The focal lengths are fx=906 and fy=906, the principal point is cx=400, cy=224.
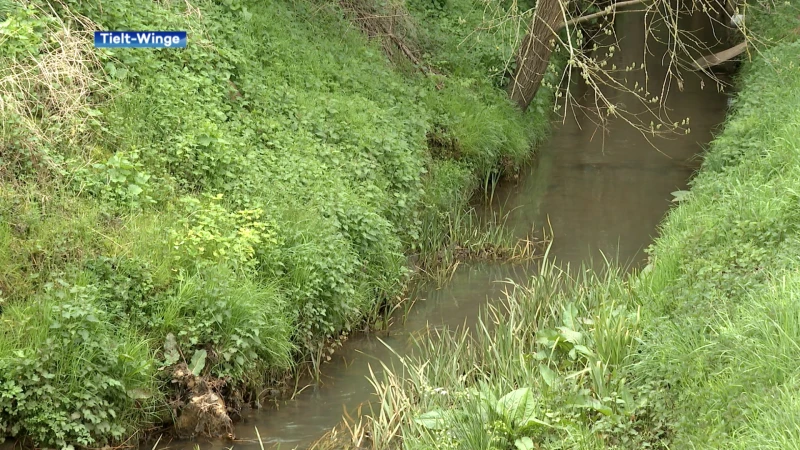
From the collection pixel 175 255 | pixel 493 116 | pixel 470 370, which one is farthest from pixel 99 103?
pixel 493 116

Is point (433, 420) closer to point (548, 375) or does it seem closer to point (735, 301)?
point (548, 375)

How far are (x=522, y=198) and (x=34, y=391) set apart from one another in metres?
8.41

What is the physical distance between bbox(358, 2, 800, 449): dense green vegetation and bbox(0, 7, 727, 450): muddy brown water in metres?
0.48

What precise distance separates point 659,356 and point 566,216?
260 inches

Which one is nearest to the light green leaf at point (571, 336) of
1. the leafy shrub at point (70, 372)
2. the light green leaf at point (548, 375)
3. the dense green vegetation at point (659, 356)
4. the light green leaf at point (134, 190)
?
the dense green vegetation at point (659, 356)

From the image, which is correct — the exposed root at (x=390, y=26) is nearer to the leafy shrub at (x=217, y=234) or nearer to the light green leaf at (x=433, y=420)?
the leafy shrub at (x=217, y=234)

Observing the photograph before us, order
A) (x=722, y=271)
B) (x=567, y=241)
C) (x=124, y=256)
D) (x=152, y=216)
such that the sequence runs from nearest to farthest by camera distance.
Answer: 1. (x=722, y=271)
2. (x=124, y=256)
3. (x=152, y=216)
4. (x=567, y=241)

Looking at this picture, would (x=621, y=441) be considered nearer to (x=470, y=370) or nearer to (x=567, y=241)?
(x=470, y=370)

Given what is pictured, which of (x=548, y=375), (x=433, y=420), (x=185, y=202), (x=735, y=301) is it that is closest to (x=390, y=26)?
(x=185, y=202)

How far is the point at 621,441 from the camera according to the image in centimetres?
540

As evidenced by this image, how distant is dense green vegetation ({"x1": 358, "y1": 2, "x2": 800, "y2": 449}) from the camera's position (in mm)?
4992

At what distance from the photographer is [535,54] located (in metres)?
13.8

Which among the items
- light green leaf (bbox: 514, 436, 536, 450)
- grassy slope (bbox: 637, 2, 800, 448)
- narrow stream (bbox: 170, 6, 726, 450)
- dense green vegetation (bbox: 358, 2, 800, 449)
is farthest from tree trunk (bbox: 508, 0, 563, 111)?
light green leaf (bbox: 514, 436, 536, 450)

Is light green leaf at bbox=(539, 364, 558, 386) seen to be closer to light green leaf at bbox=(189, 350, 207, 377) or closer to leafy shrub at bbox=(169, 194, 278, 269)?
light green leaf at bbox=(189, 350, 207, 377)
